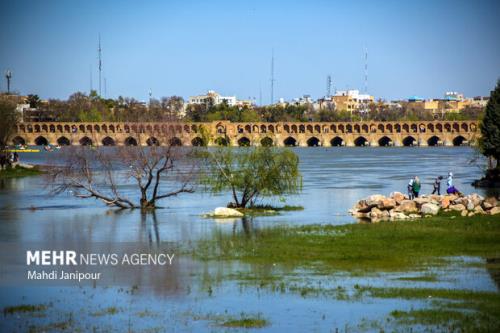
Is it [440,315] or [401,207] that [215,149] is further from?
[440,315]

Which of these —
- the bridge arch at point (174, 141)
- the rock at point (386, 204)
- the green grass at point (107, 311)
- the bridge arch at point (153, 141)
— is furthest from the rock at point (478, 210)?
the green grass at point (107, 311)

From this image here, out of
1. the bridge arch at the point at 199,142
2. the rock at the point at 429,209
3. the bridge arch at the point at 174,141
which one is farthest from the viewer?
the bridge arch at the point at 199,142

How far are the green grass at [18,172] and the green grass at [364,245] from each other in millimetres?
48520

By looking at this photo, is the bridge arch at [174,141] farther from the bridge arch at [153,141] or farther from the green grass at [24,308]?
the green grass at [24,308]

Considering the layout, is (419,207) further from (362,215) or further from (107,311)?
(107,311)

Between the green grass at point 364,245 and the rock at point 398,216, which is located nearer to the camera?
the green grass at point 364,245

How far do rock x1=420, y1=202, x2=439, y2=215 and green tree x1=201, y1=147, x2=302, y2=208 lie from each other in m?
7.74

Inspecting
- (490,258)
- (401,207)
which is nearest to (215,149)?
(401,207)

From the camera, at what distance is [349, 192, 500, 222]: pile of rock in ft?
136

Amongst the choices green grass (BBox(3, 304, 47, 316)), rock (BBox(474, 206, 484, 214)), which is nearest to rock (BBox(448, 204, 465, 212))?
rock (BBox(474, 206, 484, 214))

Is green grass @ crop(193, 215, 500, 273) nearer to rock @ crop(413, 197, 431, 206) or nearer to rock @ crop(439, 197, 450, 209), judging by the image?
rock @ crop(439, 197, 450, 209)

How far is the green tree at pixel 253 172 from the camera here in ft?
155

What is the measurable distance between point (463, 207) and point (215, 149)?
13456 millimetres

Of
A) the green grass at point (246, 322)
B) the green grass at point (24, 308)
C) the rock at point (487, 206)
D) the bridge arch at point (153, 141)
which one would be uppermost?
the bridge arch at point (153, 141)
